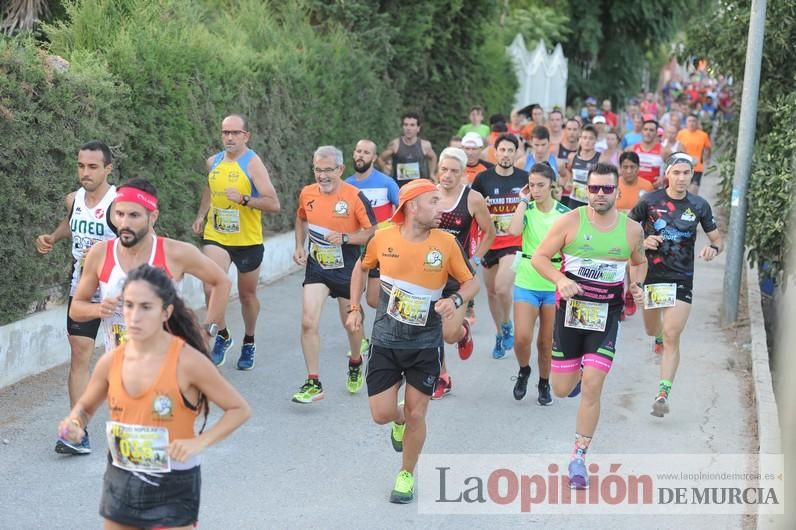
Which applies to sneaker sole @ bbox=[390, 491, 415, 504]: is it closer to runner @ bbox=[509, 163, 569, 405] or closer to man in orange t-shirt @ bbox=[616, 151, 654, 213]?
runner @ bbox=[509, 163, 569, 405]

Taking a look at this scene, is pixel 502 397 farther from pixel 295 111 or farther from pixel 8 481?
pixel 295 111

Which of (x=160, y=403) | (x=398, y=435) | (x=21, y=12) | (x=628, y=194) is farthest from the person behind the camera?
(x=21, y=12)

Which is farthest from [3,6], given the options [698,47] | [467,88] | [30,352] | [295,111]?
[467,88]

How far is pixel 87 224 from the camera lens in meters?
7.44

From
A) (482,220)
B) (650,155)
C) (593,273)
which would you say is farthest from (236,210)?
(650,155)

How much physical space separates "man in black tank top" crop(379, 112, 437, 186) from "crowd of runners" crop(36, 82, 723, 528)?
2259mm

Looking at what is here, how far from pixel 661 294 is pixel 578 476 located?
239 cm

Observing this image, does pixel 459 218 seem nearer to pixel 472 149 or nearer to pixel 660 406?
pixel 660 406

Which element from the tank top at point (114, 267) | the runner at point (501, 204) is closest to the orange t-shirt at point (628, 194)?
the runner at point (501, 204)

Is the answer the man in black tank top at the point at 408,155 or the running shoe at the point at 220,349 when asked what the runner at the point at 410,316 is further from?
the man in black tank top at the point at 408,155

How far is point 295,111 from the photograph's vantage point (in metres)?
15.7

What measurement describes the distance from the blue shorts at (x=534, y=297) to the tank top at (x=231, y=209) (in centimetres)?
233

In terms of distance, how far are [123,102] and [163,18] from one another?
2.38 m

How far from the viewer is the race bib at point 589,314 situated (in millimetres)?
7496
